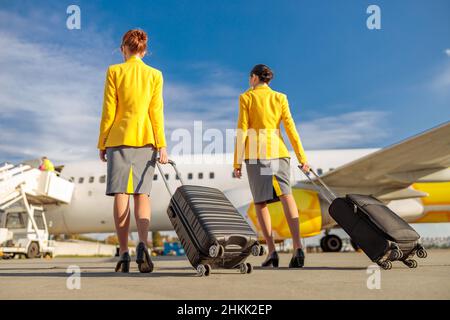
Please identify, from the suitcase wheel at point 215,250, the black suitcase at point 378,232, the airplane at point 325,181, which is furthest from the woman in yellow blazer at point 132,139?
the airplane at point 325,181

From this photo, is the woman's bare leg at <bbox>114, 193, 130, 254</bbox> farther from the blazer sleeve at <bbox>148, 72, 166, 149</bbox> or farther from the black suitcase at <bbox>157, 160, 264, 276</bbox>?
the blazer sleeve at <bbox>148, 72, 166, 149</bbox>

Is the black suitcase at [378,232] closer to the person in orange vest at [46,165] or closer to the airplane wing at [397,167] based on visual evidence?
the airplane wing at [397,167]

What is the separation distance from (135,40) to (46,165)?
1103 centimetres

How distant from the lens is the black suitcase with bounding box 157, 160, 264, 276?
2682mm

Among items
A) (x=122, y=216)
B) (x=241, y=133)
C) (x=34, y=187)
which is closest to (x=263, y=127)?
(x=241, y=133)

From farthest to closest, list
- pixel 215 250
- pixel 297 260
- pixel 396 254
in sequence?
pixel 297 260
pixel 396 254
pixel 215 250

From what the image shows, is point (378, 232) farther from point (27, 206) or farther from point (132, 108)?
point (27, 206)

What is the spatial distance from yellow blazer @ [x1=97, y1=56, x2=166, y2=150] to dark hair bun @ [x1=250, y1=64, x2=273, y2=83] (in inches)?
46.0

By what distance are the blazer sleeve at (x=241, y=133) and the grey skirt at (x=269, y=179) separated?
12 centimetres

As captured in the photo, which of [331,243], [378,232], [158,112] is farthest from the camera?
[331,243]

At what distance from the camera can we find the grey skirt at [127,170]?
3.02m

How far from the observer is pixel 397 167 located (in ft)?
29.4

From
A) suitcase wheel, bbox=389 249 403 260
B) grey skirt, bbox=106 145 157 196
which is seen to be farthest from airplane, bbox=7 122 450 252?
grey skirt, bbox=106 145 157 196

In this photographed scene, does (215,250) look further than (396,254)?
No
